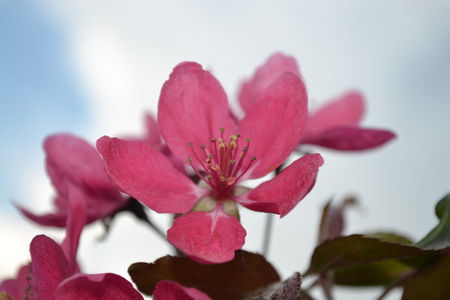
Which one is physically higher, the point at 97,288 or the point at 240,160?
the point at 240,160

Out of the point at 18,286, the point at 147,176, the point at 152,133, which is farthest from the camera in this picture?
the point at 152,133

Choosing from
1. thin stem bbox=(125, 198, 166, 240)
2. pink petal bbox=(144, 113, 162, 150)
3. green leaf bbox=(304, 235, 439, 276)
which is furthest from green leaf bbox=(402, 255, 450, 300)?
pink petal bbox=(144, 113, 162, 150)

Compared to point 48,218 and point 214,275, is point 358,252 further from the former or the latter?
point 48,218

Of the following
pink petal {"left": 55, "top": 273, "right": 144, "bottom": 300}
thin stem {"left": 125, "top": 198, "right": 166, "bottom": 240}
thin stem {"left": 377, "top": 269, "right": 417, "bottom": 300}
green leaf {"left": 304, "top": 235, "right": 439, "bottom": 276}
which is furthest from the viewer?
thin stem {"left": 125, "top": 198, "right": 166, "bottom": 240}

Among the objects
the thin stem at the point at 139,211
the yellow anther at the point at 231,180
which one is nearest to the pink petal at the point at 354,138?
the yellow anther at the point at 231,180

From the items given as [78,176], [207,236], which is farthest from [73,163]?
[207,236]

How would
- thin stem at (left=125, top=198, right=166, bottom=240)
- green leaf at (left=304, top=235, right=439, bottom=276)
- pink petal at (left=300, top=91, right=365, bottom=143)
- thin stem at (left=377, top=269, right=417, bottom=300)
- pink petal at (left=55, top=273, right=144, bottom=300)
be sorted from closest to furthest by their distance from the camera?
pink petal at (left=55, top=273, right=144, bottom=300), green leaf at (left=304, top=235, right=439, bottom=276), thin stem at (left=377, top=269, right=417, bottom=300), thin stem at (left=125, top=198, right=166, bottom=240), pink petal at (left=300, top=91, right=365, bottom=143)

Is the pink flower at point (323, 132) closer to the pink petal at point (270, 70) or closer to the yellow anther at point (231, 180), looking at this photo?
the pink petal at point (270, 70)

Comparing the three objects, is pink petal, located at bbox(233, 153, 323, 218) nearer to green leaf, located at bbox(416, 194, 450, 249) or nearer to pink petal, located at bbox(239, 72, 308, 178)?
pink petal, located at bbox(239, 72, 308, 178)

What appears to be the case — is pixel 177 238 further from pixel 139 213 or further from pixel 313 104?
pixel 313 104
